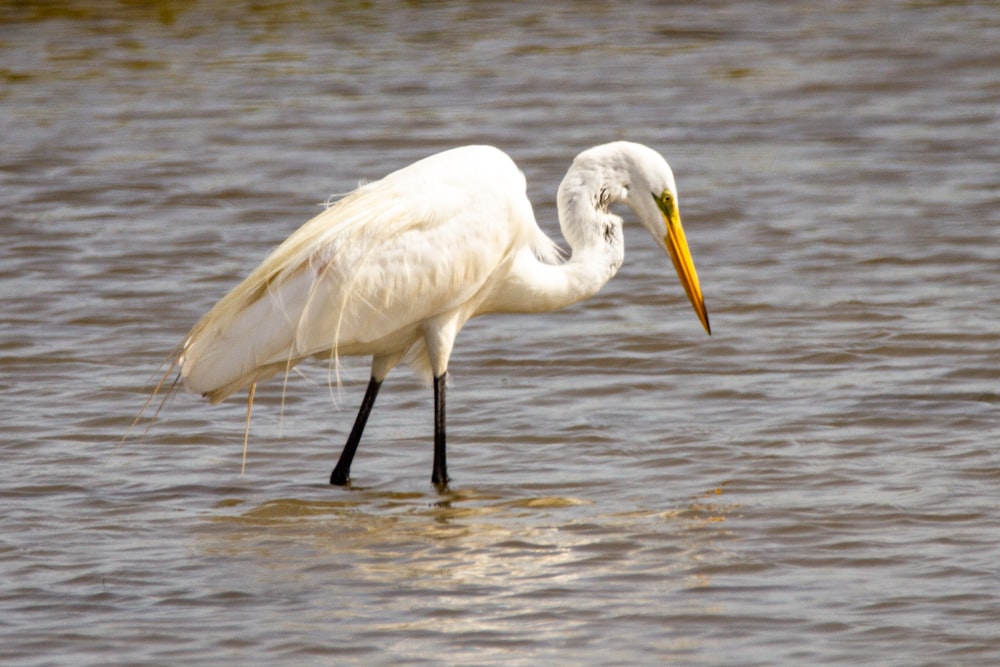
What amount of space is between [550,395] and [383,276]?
1.40 metres

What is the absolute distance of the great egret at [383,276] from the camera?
625 cm

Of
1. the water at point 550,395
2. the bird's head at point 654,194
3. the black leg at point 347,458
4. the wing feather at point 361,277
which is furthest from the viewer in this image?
the bird's head at point 654,194

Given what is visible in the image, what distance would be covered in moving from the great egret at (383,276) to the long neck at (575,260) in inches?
0.8

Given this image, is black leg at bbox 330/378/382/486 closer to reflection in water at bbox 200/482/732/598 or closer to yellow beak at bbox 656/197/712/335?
reflection in water at bbox 200/482/732/598

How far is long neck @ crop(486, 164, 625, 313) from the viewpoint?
6.58 metres

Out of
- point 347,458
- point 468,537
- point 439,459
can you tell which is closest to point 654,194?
point 439,459

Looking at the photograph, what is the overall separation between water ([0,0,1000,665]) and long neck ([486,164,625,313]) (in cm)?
57

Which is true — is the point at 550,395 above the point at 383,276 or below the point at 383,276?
below

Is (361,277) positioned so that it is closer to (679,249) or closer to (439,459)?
(439,459)

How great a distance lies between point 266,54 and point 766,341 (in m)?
8.70

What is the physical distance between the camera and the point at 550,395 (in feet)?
24.4

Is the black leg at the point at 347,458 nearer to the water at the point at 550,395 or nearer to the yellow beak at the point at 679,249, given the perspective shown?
the water at the point at 550,395

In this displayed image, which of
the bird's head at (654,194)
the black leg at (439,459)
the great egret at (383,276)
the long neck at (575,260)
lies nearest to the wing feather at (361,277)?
the great egret at (383,276)

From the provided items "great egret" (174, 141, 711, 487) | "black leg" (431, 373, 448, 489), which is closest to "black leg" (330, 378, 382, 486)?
"great egret" (174, 141, 711, 487)
